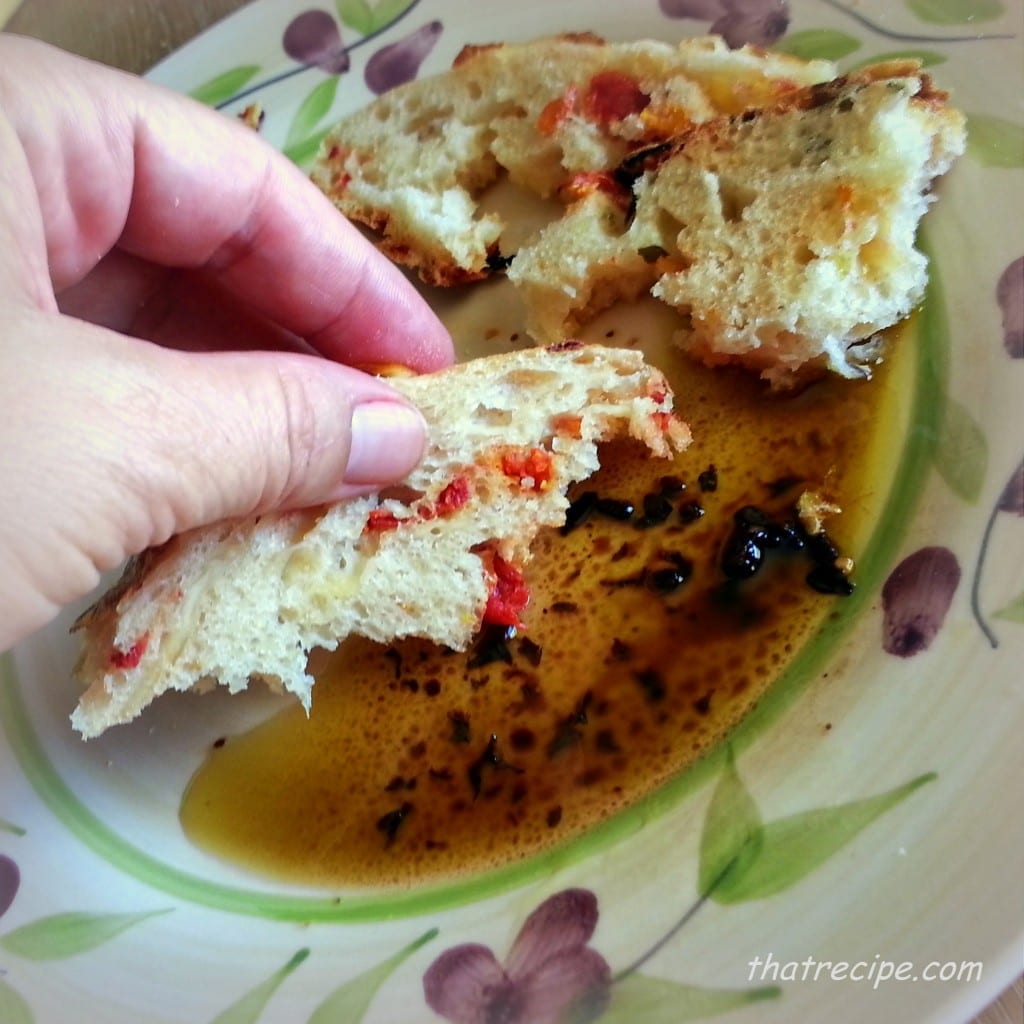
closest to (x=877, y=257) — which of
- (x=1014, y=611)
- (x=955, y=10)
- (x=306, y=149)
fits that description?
(x=955, y=10)

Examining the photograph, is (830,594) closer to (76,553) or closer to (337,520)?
(337,520)

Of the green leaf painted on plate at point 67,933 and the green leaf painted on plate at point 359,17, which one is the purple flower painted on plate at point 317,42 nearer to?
the green leaf painted on plate at point 359,17

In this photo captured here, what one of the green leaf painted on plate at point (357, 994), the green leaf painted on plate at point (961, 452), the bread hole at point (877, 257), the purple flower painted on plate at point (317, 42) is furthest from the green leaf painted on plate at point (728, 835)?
the purple flower painted on plate at point (317, 42)

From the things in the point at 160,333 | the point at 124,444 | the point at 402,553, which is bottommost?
the point at 402,553

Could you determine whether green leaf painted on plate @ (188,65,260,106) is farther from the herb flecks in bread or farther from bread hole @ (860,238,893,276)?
bread hole @ (860,238,893,276)

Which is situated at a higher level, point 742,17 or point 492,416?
point 742,17

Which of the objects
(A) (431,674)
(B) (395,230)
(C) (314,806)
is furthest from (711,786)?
(B) (395,230)

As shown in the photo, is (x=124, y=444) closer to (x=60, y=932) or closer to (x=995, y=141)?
(x=60, y=932)
